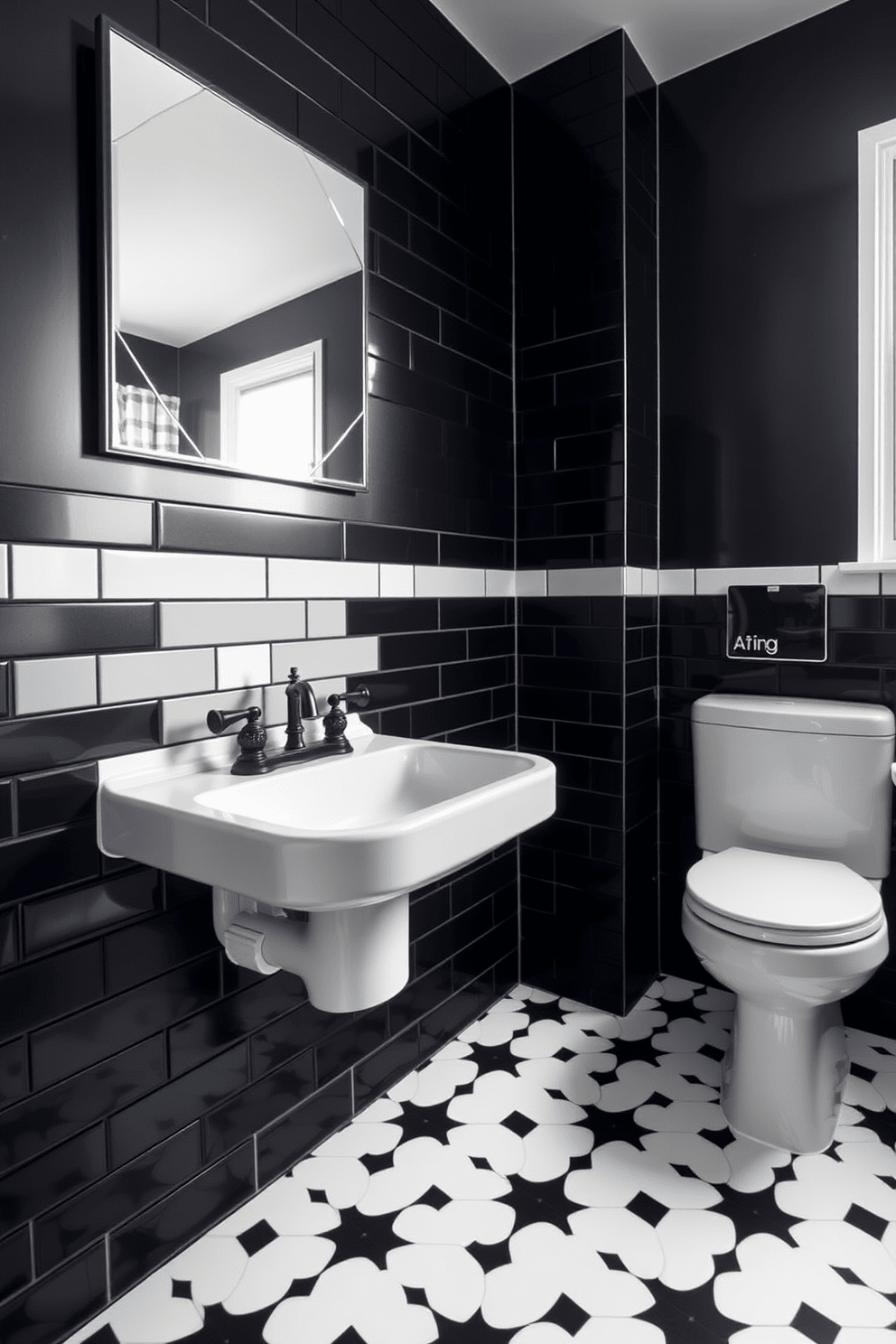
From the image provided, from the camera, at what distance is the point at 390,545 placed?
1.82 meters

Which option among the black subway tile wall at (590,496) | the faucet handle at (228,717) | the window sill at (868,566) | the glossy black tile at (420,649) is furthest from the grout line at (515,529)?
the faucet handle at (228,717)

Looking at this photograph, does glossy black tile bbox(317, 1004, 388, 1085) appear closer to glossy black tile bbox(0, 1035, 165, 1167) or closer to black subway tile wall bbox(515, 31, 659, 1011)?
glossy black tile bbox(0, 1035, 165, 1167)

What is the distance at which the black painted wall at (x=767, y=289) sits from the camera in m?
2.01

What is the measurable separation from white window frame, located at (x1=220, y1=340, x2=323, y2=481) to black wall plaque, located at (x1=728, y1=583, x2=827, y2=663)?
1.23 metres

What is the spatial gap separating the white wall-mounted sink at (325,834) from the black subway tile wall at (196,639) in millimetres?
102

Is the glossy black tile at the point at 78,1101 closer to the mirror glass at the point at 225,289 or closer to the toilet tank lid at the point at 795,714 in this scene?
the mirror glass at the point at 225,289

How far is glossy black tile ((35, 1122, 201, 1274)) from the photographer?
117 centimetres

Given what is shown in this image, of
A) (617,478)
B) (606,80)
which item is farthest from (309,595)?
(606,80)

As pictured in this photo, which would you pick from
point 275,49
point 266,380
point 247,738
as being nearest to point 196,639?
point 247,738

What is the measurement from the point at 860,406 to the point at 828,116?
2.44ft

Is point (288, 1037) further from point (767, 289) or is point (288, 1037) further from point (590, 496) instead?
point (767, 289)

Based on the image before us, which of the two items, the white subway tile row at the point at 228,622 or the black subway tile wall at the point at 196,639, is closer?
the black subway tile wall at the point at 196,639

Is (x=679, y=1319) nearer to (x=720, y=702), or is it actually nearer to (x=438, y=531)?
(x=720, y=702)

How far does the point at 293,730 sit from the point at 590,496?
3.67 ft
